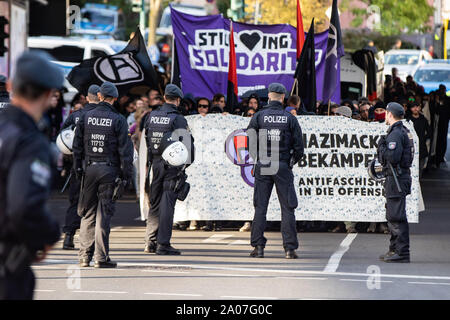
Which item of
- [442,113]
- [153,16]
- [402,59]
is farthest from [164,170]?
[402,59]

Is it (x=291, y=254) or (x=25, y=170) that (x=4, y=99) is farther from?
(x=25, y=170)

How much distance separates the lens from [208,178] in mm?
15492

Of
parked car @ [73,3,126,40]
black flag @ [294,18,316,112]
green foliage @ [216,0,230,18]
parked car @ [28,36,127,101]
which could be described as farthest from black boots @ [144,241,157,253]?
green foliage @ [216,0,230,18]

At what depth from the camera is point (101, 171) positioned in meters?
11.6

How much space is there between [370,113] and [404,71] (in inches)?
1102

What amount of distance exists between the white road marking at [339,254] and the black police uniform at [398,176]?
67cm

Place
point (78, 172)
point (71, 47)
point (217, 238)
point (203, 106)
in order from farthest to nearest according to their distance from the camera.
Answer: point (71, 47)
point (203, 106)
point (217, 238)
point (78, 172)

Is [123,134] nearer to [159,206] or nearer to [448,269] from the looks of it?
[159,206]

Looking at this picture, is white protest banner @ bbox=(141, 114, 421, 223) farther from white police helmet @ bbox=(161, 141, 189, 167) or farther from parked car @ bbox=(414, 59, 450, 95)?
parked car @ bbox=(414, 59, 450, 95)

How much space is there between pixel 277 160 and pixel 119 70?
5.42 m

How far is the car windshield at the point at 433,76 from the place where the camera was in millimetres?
39000
